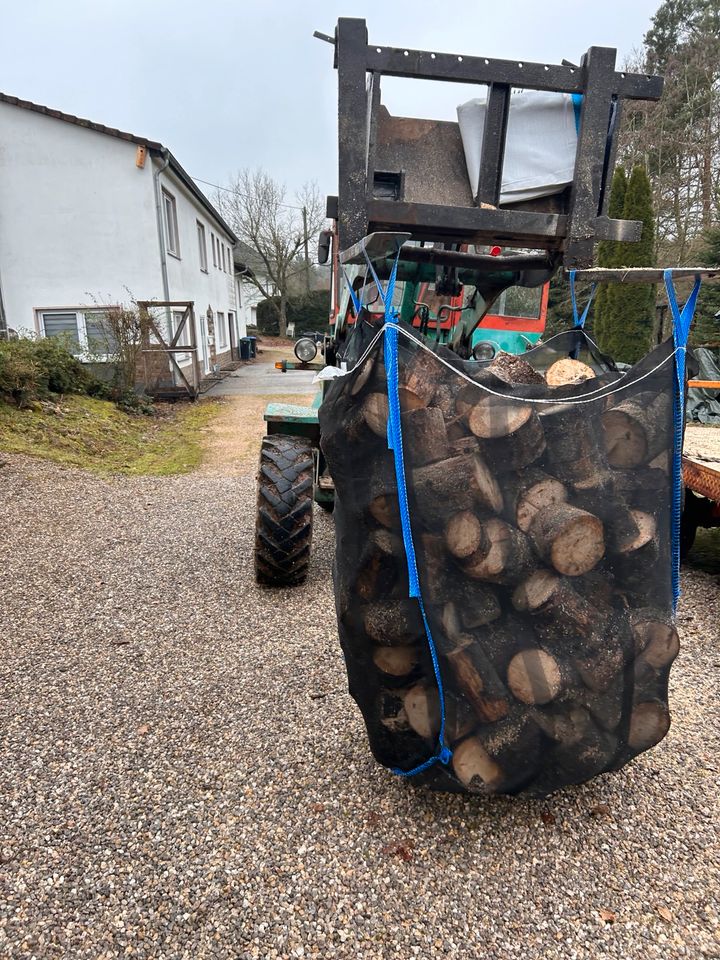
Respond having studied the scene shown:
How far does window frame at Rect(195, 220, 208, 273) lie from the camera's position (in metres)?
19.0

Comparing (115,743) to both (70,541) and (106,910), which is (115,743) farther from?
(70,541)

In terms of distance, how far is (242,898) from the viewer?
1.93 metres

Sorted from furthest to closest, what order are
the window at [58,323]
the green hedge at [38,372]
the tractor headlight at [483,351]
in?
the window at [58,323] → the green hedge at [38,372] → the tractor headlight at [483,351]

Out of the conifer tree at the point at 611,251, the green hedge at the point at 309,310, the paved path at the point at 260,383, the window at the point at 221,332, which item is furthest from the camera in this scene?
the green hedge at the point at 309,310

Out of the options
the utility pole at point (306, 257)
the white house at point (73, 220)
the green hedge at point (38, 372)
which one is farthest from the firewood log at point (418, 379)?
the utility pole at point (306, 257)

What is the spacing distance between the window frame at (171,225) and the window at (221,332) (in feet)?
20.3

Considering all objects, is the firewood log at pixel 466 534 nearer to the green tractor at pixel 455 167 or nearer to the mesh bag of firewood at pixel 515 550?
the mesh bag of firewood at pixel 515 550

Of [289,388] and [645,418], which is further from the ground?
[645,418]

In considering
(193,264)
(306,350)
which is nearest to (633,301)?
(306,350)

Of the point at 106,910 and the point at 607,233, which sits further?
the point at 607,233

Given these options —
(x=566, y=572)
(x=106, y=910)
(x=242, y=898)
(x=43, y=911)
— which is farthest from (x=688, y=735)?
(x=43, y=911)

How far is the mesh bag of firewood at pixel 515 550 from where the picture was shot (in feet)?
6.28

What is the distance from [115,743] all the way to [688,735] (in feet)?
8.17

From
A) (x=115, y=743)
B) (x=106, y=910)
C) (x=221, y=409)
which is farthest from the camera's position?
(x=221, y=409)
